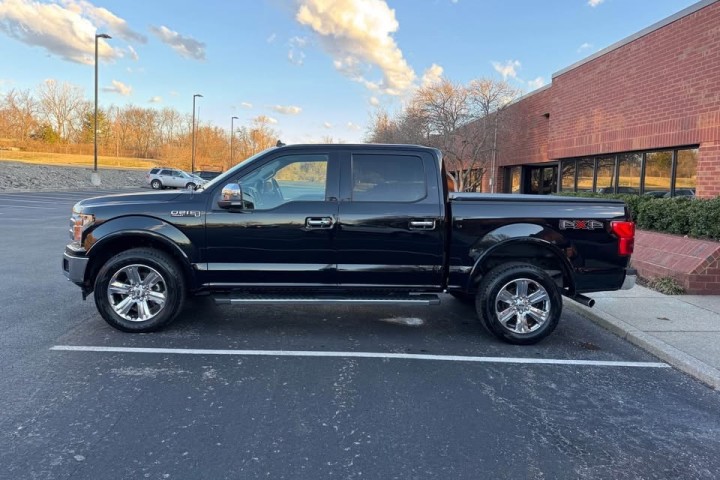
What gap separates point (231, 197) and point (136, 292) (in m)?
1.41

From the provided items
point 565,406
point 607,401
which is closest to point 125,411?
point 565,406

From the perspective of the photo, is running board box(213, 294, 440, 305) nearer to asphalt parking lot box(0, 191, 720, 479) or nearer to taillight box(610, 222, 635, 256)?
asphalt parking lot box(0, 191, 720, 479)

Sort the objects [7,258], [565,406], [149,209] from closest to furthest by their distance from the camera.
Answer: [565,406] < [149,209] < [7,258]

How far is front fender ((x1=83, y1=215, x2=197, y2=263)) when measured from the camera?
5.19 meters

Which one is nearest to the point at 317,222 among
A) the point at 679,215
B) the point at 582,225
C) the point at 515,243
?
the point at 515,243

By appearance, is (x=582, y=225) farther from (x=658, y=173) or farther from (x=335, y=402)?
(x=658, y=173)

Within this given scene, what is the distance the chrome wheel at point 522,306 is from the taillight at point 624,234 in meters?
0.95

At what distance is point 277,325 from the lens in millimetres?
5754

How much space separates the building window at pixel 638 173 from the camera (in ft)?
35.4

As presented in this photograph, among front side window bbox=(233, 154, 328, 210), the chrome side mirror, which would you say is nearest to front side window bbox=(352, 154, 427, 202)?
front side window bbox=(233, 154, 328, 210)

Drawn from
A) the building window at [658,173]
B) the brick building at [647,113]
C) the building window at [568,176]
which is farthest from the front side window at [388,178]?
the building window at [568,176]

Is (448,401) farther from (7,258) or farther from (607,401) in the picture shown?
(7,258)

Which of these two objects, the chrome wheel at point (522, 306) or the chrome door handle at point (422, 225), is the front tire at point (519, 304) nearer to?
the chrome wheel at point (522, 306)

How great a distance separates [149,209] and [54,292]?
2.74 metres
